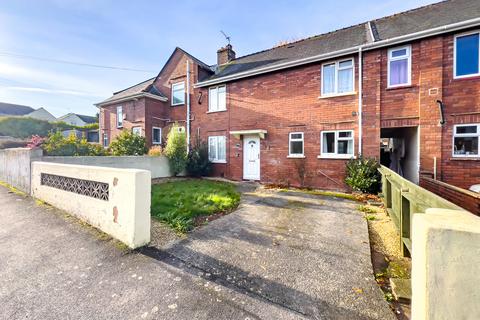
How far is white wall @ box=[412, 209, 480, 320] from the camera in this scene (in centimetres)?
145

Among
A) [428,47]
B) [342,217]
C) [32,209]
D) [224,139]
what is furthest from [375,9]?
[32,209]

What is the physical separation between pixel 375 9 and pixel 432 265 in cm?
1332

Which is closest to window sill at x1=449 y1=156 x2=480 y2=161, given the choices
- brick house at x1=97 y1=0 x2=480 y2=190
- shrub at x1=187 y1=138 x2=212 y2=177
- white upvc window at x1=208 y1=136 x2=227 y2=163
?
brick house at x1=97 y1=0 x2=480 y2=190

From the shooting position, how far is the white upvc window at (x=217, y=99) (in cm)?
1271

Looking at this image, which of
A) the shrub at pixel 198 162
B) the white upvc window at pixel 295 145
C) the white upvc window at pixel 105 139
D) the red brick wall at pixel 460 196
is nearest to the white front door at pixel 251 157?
the white upvc window at pixel 295 145

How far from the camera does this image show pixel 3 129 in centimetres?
2800

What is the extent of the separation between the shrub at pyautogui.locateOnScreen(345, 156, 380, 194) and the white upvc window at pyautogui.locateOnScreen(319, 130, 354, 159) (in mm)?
680

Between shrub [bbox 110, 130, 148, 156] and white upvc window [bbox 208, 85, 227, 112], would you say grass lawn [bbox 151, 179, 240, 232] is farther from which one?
white upvc window [bbox 208, 85, 227, 112]

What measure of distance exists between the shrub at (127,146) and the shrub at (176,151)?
1513 mm

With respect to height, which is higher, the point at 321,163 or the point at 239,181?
the point at 321,163

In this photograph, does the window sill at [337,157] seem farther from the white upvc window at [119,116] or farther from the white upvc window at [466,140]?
the white upvc window at [119,116]

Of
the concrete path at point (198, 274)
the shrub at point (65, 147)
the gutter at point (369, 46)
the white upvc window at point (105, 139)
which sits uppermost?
the gutter at point (369, 46)

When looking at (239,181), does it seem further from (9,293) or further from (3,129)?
(3,129)

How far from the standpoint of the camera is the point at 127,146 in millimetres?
12086
